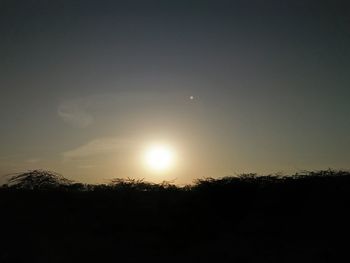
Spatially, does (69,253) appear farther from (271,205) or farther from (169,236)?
(271,205)

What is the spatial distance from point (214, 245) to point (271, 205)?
346cm

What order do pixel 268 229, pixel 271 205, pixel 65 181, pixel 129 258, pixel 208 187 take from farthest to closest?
1. pixel 65 181
2. pixel 208 187
3. pixel 271 205
4. pixel 268 229
5. pixel 129 258

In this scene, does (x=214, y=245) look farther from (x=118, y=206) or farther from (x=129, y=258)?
(x=118, y=206)

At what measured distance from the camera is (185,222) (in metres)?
21.9

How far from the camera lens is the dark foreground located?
64.0 ft

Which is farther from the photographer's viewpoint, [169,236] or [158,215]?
[158,215]

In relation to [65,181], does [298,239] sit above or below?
below

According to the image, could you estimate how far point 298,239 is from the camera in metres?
19.9

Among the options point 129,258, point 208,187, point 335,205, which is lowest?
point 129,258

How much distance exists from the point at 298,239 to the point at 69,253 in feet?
27.1

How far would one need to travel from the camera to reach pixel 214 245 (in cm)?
2017

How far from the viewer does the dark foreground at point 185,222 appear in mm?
19516

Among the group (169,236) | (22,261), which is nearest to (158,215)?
(169,236)

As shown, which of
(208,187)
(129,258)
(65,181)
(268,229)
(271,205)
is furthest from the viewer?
(65,181)
